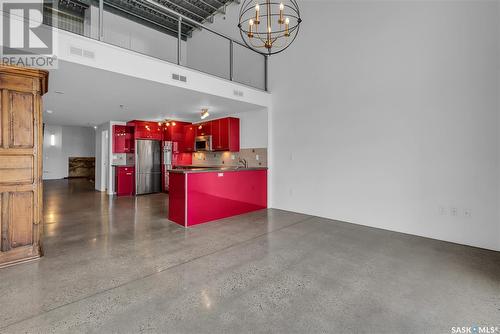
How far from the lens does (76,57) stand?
3111 millimetres

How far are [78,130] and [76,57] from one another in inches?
478

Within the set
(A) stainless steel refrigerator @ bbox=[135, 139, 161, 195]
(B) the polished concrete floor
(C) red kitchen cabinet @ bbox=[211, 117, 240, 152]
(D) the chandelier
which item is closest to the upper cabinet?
(A) stainless steel refrigerator @ bbox=[135, 139, 161, 195]

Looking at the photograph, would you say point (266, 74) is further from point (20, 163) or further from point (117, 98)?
point (20, 163)

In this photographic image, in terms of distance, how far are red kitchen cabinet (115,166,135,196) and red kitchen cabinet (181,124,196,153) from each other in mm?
1879

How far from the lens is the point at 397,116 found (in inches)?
156

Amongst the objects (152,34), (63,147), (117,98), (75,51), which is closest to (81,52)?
(75,51)

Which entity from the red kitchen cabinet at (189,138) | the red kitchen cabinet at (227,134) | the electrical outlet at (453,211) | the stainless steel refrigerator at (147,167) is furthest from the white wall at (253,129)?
the electrical outlet at (453,211)

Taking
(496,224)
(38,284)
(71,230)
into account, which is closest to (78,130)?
(71,230)

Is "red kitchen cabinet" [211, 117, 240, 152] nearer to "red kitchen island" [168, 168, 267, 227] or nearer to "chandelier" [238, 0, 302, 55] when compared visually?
"red kitchen island" [168, 168, 267, 227]

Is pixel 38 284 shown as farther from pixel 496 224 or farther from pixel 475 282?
pixel 496 224

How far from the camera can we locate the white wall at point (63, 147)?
39.4ft

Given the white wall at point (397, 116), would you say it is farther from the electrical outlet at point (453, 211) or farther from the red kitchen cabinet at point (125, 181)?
the red kitchen cabinet at point (125, 181)

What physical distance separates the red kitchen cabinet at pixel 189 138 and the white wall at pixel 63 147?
855 cm

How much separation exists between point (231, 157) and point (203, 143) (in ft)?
3.01
